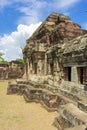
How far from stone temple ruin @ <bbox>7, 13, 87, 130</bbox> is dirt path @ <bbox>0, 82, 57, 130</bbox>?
49 centimetres

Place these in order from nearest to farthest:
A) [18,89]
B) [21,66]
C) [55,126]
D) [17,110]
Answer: [55,126] < [17,110] < [18,89] < [21,66]

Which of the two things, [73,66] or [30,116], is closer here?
[30,116]

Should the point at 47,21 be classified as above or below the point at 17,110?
above

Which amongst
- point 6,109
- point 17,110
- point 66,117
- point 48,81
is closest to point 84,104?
point 66,117

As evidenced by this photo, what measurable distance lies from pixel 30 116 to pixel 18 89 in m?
7.60

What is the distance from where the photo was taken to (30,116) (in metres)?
10.5

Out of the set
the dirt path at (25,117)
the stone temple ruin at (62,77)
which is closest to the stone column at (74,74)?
the stone temple ruin at (62,77)

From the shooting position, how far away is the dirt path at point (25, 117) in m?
8.84

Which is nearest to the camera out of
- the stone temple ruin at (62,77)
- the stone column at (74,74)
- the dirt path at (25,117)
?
the stone temple ruin at (62,77)

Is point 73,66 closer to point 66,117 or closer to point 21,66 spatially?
point 66,117

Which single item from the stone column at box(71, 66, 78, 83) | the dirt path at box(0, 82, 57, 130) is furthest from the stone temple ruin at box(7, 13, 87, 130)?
the dirt path at box(0, 82, 57, 130)

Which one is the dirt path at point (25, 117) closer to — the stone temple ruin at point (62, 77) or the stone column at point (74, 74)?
the stone temple ruin at point (62, 77)

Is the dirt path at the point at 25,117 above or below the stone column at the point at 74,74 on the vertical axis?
below

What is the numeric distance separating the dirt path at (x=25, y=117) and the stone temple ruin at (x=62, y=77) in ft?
1.61
